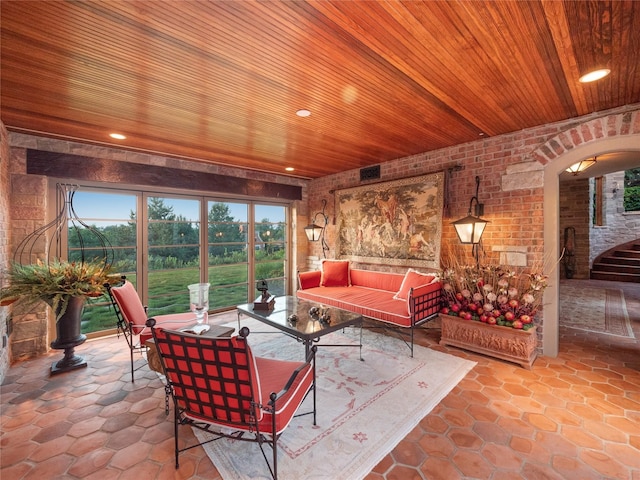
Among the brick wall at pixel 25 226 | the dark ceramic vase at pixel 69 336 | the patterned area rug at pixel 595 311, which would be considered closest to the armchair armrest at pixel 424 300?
the patterned area rug at pixel 595 311

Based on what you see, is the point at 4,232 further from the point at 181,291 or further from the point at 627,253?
the point at 627,253

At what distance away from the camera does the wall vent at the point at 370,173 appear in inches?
190

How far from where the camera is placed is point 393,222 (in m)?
4.48

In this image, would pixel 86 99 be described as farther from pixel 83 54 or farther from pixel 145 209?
pixel 145 209

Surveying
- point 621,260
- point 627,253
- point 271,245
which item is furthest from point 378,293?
point 627,253

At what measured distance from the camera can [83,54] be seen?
184 cm

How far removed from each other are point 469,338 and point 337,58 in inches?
128

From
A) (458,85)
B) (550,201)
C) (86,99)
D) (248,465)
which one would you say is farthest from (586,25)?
(86,99)

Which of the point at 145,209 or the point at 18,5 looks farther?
the point at 145,209

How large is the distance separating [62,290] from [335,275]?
142 inches

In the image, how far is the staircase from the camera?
25.5ft

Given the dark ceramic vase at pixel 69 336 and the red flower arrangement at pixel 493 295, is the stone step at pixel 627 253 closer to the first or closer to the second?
the red flower arrangement at pixel 493 295

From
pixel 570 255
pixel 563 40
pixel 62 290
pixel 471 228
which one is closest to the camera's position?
pixel 563 40

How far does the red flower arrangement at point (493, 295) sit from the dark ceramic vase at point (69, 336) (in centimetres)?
425
